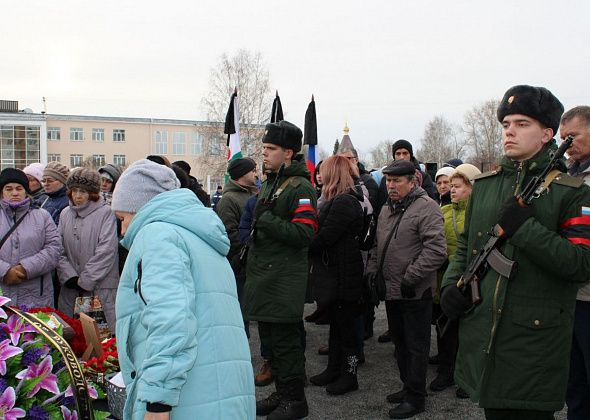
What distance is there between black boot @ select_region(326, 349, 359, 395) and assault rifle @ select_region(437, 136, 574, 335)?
2.55 meters

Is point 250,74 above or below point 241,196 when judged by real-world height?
above

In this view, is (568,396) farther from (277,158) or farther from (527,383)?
(277,158)

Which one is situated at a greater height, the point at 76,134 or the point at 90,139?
the point at 76,134

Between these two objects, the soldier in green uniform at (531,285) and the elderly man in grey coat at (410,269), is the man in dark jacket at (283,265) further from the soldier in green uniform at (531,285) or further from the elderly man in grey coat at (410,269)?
the soldier in green uniform at (531,285)

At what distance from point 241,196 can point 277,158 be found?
1656mm

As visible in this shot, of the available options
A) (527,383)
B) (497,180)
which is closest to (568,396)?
(527,383)

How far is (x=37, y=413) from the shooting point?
2811mm

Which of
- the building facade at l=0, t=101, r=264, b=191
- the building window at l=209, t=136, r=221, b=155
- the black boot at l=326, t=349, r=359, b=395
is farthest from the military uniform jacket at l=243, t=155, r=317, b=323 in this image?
the building facade at l=0, t=101, r=264, b=191

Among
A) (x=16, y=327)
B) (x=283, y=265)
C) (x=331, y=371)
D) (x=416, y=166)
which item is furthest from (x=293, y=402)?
(x=416, y=166)

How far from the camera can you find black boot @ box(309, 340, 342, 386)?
18.1 ft

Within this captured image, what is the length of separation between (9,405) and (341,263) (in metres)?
3.15

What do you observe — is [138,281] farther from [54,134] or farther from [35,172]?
[54,134]

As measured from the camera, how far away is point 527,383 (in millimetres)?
2699

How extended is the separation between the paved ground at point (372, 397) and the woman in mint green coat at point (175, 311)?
8.25 ft
